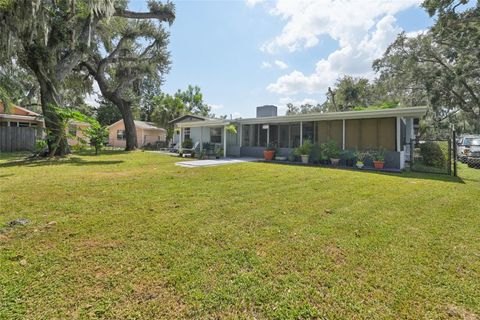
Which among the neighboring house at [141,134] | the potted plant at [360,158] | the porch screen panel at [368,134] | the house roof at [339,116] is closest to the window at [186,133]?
the house roof at [339,116]

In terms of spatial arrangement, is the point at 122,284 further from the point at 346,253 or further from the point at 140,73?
the point at 140,73

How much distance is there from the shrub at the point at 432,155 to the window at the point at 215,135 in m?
11.7

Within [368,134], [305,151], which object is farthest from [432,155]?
[305,151]

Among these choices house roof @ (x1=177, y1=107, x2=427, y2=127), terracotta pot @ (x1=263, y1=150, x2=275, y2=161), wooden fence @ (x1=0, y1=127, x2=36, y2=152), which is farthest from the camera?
wooden fence @ (x1=0, y1=127, x2=36, y2=152)

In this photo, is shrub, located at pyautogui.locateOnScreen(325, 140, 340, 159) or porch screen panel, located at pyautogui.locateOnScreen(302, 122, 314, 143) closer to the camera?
shrub, located at pyautogui.locateOnScreen(325, 140, 340, 159)

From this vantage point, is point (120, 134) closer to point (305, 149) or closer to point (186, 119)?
point (186, 119)

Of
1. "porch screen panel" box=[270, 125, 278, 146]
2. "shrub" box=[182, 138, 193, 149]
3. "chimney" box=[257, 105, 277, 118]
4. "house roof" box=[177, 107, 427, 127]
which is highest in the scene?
"chimney" box=[257, 105, 277, 118]

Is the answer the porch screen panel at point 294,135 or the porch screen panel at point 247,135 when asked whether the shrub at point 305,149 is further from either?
the porch screen panel at point 247,135

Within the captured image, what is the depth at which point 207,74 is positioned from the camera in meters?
24.3

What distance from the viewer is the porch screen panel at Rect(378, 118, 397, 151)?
1088 cm

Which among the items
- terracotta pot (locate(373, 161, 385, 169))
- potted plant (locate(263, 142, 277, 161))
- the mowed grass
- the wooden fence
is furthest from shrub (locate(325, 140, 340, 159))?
the wooden fence

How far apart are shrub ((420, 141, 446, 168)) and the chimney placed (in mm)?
8180

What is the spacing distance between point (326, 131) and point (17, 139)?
20157mm

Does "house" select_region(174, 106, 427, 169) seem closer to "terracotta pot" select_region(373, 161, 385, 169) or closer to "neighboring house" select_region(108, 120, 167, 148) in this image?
"terracotta pot" select_region(373, 161, 385, 169)
